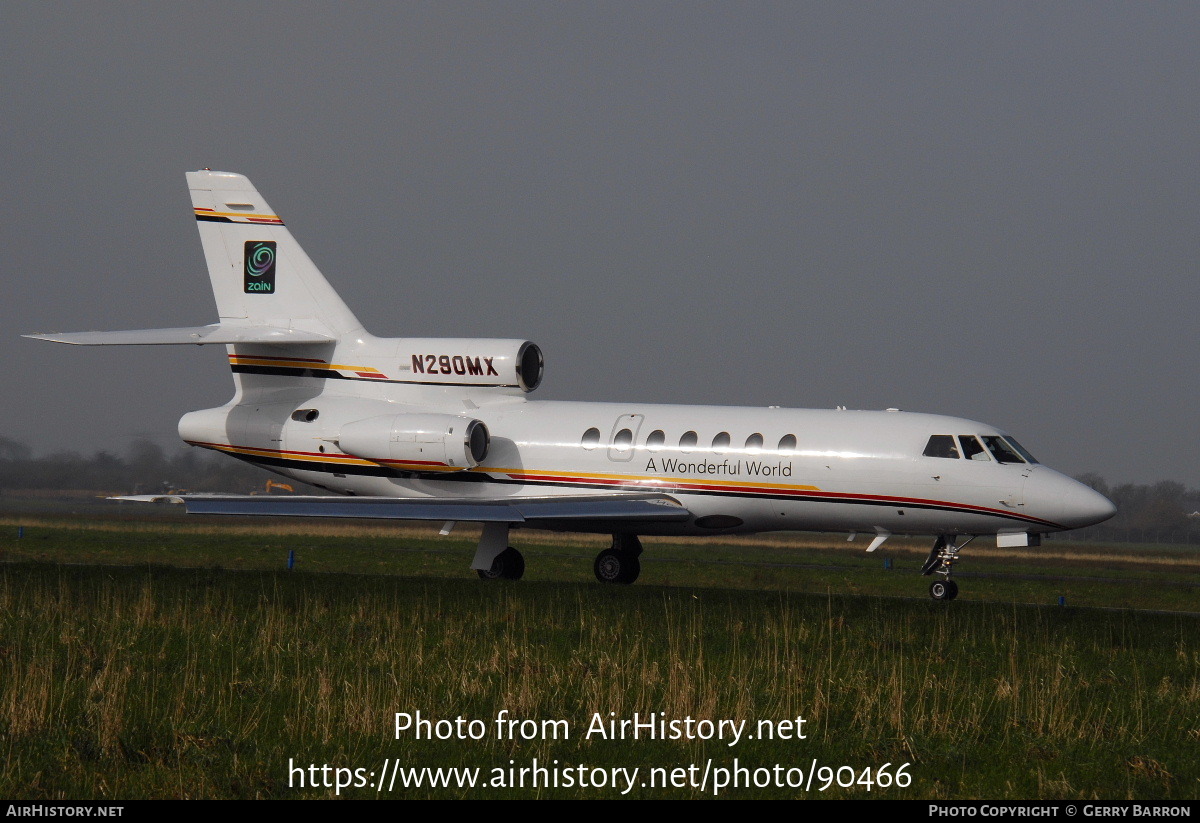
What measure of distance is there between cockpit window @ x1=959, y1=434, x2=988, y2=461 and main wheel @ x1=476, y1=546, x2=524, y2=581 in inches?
352

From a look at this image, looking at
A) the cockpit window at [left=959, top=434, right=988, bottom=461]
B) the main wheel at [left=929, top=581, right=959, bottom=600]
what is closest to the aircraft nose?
the cockpit window at [left=959, top=434, right=988, bottom=461]

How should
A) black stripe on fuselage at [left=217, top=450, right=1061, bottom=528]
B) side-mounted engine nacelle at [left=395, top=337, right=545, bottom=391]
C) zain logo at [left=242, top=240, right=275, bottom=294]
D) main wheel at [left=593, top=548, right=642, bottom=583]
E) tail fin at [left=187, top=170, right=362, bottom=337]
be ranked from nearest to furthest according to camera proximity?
black stripe on fuselage at [left=217, top=450, right=1061, bottom=528] → main wheel at [left=593, top=548, right=642, bottom=583] → side-mounted engine nacelle at [left=395, top=337, right=545, bottom=391] → tail fin at [left=187, top=170, right=362, bottom=337] → zain logo at [left=242, top=240, right=275, bottom=294]

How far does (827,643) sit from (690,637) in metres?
1.70

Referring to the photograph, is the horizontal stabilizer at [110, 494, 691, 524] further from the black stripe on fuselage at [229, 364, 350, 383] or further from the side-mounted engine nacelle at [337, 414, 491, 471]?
the black stripe on fuselage at [229, 364, 350, 383]

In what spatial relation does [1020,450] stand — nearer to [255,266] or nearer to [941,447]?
[941,447]

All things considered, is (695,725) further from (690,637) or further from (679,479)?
(679,479)

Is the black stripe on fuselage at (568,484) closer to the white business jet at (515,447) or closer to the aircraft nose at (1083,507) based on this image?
the white business jet at (515,447)

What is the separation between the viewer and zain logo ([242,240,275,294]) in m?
31.2

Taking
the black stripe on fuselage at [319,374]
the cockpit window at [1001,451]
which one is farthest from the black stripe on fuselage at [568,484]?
the black stripe on fuselage at [319,374]

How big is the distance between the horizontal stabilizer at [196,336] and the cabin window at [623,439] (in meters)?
7.03

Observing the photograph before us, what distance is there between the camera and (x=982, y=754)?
36.5 ft

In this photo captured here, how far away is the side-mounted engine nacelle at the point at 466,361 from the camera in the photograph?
29.7 meters

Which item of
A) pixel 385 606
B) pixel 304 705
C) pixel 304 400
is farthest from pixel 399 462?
pixel 304 705

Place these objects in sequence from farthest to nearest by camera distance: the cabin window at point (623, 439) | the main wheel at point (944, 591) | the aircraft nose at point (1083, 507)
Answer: the cabin window at point (623, 439) → the main wheel at point (944, 591) → the aircraft nose at point (1083, 507)
